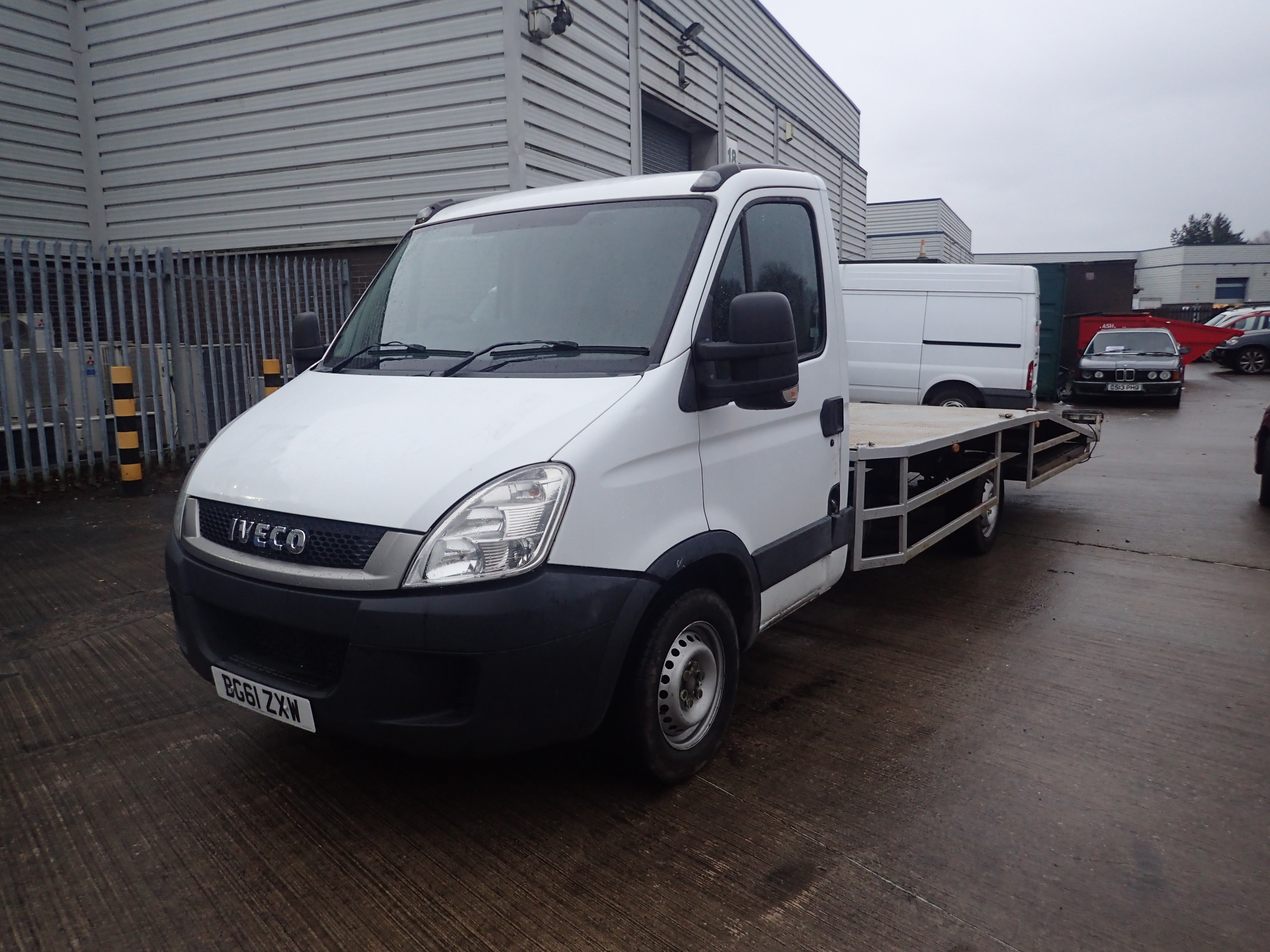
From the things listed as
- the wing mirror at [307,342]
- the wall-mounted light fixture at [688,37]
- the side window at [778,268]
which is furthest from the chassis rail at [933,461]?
the wall-mounted light fixture at [688,37]

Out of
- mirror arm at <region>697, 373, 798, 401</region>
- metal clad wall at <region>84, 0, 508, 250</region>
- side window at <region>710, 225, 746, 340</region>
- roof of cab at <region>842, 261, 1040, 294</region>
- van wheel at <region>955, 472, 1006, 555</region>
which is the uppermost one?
metal clad wall at <region>84, 0, 508, 250</region>

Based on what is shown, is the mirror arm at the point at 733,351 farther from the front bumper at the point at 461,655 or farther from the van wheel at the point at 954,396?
the van wheel at the point at 954,396

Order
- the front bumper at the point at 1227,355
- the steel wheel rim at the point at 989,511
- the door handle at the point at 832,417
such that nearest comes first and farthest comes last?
the door handle at the point at 832,417
the steel wheel rim at the point at 989,511
the front bumper at the point at 1227,355

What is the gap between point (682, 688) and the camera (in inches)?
123

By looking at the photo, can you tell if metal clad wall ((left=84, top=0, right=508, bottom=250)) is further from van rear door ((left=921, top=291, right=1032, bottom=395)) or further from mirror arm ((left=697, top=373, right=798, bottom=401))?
mirror arm ((left=697, top=373, right=798, bottom=401))

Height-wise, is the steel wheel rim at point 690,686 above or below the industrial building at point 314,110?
below

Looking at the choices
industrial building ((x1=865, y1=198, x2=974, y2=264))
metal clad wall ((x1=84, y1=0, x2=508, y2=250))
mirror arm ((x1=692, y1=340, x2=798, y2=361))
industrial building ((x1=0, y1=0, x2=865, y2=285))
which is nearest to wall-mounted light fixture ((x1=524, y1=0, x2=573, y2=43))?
industrial building ((x1=0, y1=0, x2=865, y2=285))

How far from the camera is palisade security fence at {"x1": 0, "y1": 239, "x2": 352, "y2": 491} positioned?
323 inches

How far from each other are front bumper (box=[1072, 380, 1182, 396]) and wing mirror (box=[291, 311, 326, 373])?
58.5ft

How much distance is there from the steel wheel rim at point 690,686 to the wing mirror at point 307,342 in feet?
7.67

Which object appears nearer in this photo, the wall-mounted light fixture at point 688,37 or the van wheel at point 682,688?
the van wheel at point 682,688

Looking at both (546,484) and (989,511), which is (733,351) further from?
(989,511)

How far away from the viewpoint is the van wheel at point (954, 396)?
1195cm

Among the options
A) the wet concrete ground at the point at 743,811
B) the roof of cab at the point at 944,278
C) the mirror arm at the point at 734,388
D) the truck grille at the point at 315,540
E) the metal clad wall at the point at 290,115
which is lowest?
the wet concrete ground at the point at 743,811
